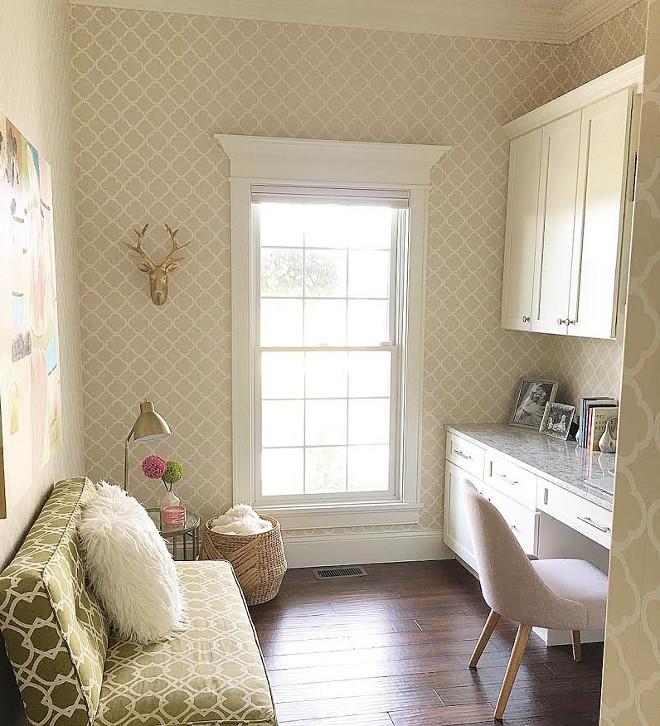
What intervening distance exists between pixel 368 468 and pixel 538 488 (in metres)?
1.27

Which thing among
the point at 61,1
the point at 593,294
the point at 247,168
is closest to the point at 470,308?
the point at 593,294

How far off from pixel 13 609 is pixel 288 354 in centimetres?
243

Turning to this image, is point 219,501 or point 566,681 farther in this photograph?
point 219,501

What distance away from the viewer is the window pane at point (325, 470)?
404 centimetres

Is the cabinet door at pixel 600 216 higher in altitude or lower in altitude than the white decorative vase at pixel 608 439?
higher

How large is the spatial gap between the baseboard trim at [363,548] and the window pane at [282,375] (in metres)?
0.84

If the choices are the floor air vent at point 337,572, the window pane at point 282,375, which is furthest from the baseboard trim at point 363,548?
the window pane at point 282,375

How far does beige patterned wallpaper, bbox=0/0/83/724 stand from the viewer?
6.56ft

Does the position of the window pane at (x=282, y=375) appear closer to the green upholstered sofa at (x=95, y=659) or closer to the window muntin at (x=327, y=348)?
the window muntin at (x=327, y=348)

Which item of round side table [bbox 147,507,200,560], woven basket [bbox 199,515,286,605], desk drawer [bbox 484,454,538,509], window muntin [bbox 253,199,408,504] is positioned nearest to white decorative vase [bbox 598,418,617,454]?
desk drawer [bbox 484,454,538,509]

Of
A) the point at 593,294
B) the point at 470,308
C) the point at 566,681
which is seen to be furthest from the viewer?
the point at 470,308

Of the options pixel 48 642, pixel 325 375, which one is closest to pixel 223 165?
pixel 325 375

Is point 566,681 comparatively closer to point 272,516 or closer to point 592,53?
point 272,516

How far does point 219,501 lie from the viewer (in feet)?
12.7
